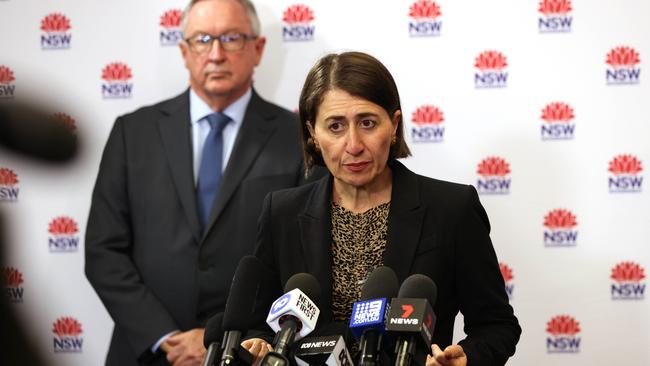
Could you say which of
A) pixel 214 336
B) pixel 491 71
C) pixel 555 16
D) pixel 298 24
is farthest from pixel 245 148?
pixel 214 336

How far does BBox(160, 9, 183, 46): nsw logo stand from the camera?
11.6 feet

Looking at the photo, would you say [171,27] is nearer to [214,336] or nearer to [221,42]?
[221,42]

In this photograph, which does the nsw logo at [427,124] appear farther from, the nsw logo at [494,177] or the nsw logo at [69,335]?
the nsw logo at [69,335]

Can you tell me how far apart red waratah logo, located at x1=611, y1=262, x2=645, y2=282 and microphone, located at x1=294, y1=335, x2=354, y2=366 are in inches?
86.0

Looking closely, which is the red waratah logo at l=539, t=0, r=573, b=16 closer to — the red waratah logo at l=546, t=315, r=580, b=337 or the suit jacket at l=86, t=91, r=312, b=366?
the suit jacket at l=86, t=91, r=312, b=366

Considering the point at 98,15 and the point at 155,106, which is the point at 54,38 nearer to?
the point at 98,15

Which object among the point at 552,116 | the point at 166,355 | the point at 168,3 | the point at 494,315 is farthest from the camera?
the point at 168,3

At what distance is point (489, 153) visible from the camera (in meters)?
3.32

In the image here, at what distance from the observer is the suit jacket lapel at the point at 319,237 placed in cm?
194

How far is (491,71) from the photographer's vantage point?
3334 millimetres

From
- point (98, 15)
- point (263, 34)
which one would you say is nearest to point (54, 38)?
point (98, 15)

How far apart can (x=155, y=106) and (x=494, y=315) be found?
6.32 feet

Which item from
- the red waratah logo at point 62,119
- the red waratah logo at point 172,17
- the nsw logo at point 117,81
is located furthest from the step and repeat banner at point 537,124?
the red waratah logo at point 62,119

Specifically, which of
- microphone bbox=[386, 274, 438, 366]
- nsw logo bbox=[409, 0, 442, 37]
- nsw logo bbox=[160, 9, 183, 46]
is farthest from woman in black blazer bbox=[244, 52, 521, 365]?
nsw logo bbox=[160, 9, 183, 46]
